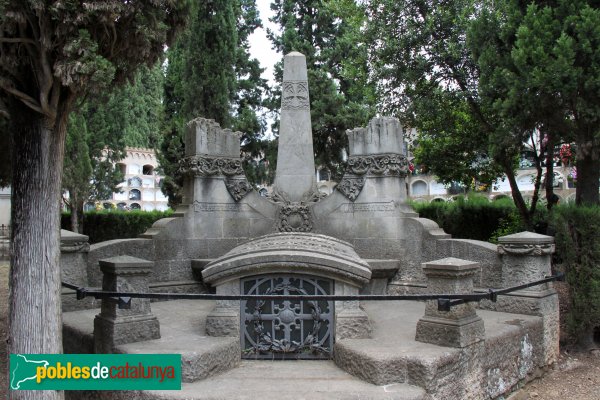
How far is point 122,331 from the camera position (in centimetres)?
468

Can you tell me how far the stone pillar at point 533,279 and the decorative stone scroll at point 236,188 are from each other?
12.0 ft

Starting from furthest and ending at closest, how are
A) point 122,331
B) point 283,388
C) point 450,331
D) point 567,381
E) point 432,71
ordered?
point 432,71
point 567,381
point 122,331
point 450,331
point 283,388

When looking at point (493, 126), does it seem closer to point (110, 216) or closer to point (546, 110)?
point (546, 110)

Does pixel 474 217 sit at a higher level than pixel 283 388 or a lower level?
higher

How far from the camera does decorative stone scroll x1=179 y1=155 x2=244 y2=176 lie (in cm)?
755

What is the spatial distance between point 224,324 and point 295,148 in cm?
368

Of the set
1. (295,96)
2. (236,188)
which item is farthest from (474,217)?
(236,188)

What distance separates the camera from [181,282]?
24.7 ft

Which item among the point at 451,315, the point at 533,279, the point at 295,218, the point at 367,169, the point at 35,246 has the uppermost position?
the point at 367,169

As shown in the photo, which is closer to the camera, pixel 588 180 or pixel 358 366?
pixel 358 366

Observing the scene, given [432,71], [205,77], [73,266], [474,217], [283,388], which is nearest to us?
[283,388]

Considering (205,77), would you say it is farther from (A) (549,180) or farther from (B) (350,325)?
(B) (350,325)

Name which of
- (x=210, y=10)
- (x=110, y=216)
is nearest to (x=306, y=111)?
(x=210, y=10)

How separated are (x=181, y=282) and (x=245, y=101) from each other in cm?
1657
